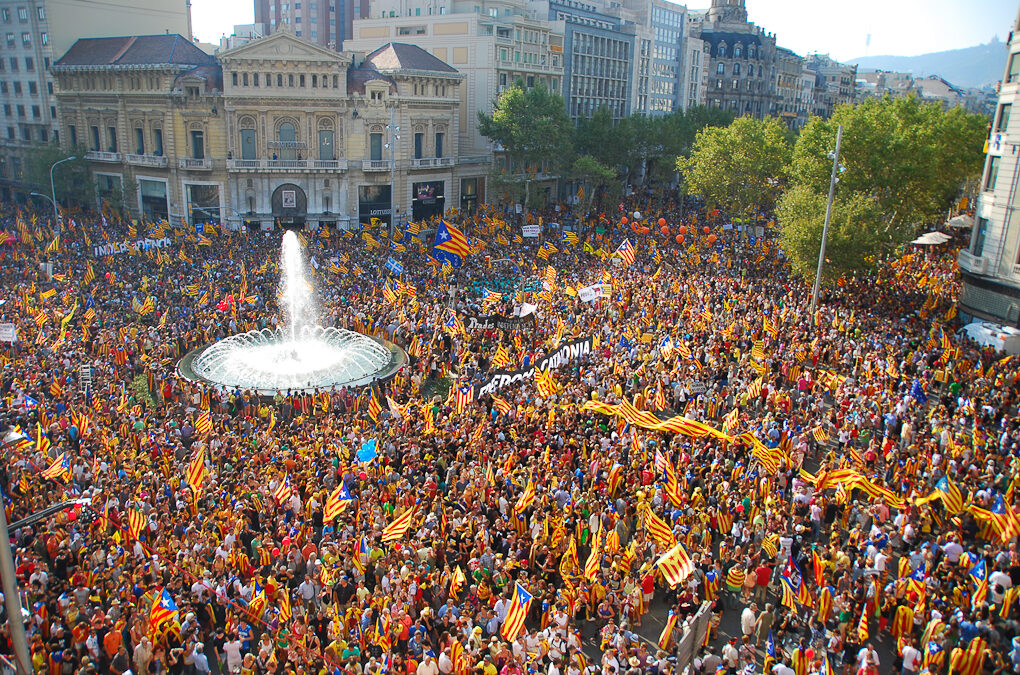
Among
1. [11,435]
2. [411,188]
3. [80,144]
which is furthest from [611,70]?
[11,435]

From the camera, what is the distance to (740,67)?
115m

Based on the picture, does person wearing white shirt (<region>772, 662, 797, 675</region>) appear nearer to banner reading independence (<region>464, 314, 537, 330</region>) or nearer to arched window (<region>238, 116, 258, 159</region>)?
banner reading independence (<region>464, 314, 537, 330</region>)

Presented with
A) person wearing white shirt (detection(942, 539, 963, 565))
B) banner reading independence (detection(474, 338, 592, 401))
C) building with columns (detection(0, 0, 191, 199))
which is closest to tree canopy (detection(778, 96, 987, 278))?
banner reading independence (detection(474, 338, 592, 401))

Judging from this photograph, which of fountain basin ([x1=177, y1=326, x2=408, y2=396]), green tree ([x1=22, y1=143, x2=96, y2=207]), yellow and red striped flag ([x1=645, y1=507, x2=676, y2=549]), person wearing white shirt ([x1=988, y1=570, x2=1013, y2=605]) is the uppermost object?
green tree ([x1=22, y1=143, x2=96, y2=207])

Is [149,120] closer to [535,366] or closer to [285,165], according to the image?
[285,165]

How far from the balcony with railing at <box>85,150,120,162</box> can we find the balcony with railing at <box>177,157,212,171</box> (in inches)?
301

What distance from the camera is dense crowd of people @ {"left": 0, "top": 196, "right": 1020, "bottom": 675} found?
1395cm

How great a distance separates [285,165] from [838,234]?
37.1 meters

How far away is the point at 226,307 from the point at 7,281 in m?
12.6

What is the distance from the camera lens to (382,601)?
1456cm

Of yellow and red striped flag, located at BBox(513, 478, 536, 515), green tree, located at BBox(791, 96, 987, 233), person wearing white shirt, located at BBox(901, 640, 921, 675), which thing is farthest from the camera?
green tree, located at BBox(791, 96, 987, 233)

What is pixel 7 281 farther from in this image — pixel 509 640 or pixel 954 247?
pixel 954 247

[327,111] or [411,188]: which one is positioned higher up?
[327,111]

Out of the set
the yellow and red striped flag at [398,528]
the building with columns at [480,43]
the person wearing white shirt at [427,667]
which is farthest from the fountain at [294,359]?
the building with columns at [480,43]
